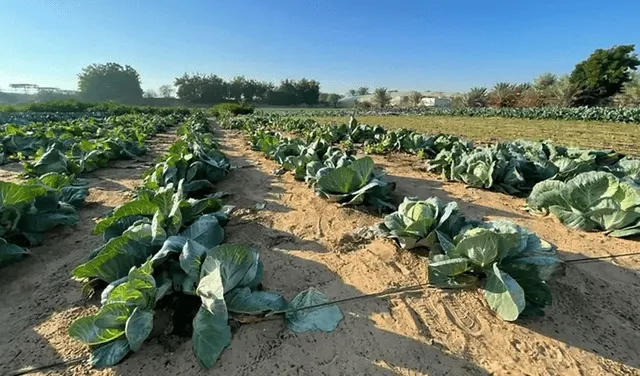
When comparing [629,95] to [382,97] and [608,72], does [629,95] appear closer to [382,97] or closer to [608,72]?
[608,72]

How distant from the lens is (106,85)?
8200cm

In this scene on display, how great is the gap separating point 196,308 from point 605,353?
7.30 feet

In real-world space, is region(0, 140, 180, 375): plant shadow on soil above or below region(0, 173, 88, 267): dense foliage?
below

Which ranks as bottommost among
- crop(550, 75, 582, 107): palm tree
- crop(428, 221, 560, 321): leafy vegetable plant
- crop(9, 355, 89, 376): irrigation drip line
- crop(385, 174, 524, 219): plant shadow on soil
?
crop(9, 355, 89, 376): irrigation drip line

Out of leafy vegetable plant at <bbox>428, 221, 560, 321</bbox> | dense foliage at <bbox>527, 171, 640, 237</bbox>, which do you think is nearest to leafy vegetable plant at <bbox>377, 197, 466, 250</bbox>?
leafy vegetable plant at <bbox>428, 221, 560, 321</bbox>

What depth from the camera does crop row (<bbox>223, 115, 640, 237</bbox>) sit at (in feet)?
9.43

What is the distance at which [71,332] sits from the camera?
1515 millimetres

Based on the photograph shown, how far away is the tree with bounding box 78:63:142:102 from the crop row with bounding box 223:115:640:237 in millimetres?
92737

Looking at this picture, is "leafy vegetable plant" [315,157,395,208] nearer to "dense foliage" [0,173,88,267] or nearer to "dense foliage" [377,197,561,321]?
"dense foliage" [377,197,561,321]

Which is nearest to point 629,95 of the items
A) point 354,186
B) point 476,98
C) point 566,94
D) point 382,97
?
point 566,94

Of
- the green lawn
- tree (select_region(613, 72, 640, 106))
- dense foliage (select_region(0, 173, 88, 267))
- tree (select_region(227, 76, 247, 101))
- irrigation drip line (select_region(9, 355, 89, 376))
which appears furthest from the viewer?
tree (select_region(227, 76, 247, 101))

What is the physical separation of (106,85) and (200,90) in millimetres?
29273

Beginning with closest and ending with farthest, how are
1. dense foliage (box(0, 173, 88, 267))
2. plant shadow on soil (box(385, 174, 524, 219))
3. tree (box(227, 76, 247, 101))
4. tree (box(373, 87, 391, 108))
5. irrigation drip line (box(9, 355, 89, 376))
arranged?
1. irrigation drip line (box(9, 355, 89, 376))
2. dense foliage (box(0, 173, 88, 267))
3. plant shadow on soil (box(385, 174, 524, 219))
4. tree (box(373, 87, 391, 108))
5. tree (box(227, 76, 247, 101))

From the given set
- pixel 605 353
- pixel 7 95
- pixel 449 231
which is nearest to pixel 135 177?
pixel 449 231
